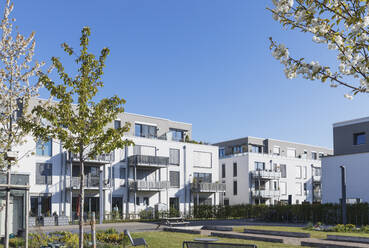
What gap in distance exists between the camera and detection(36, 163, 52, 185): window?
114 ft

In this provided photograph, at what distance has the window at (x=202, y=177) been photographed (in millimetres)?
45322

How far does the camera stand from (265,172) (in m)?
51.4

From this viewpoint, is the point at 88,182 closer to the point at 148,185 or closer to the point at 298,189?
the point at 148,185

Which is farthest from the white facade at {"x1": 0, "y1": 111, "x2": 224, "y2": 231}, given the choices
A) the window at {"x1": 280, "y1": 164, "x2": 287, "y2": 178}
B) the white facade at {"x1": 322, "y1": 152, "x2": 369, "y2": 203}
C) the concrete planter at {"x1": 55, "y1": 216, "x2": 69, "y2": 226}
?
the white facade at {"x1": 322, "y1": 152, "x2": 369, "y2": 203}

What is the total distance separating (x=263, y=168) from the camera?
53156 millimetres

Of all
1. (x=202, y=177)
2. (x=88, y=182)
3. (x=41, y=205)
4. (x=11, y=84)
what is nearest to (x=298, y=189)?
(x=202, y=177)

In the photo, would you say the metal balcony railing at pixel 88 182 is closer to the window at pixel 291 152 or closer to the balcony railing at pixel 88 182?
the balcony railing at pixel 88 182

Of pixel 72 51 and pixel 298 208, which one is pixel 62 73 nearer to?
pixel 72 51

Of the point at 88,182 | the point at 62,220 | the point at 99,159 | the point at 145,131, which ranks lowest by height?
the point at 62,220

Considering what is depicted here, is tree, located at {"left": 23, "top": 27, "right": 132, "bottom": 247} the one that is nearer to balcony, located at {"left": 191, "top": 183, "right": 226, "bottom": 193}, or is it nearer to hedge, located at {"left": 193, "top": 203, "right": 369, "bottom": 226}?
hedge, located at {"left": 193, "top": 203, "right": 369, "bottom": 226}

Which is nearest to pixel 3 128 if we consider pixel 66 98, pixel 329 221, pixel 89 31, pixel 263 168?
pixel 66 98

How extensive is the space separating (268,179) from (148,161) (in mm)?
17850

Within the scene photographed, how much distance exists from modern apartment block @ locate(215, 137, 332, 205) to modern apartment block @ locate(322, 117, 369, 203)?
1368 centimetres

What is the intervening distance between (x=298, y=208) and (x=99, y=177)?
51.1 ft
